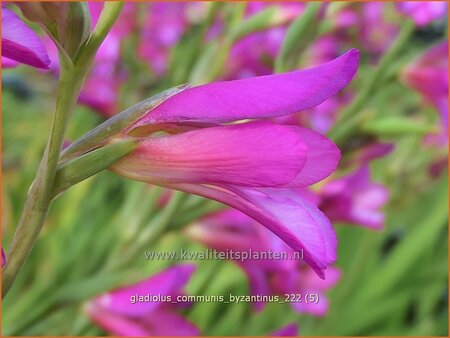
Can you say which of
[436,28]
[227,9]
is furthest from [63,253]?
[436,28]

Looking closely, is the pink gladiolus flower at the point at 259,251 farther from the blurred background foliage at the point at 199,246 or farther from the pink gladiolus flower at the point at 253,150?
the pink gladiolus flower at the point at 253,150

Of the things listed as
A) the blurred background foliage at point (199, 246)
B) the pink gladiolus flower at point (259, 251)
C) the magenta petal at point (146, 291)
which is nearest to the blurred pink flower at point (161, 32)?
the blurred background foliage at point (199, 246)

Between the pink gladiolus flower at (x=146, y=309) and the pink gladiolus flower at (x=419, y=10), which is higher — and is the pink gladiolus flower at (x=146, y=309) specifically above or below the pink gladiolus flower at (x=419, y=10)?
below

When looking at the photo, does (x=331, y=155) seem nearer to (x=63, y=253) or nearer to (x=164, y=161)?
(x=164, y=161)

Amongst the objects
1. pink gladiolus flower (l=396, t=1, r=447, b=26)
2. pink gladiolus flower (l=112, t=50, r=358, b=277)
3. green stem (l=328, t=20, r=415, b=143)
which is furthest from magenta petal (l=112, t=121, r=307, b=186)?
pink gladiolus flower (l=396, t=1, r=447, b=26)

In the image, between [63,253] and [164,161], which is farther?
[63,253]

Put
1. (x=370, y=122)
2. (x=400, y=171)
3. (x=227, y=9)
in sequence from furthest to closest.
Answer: (x=400, y=171) < (x=227, y=9) < (x=370, y=122)

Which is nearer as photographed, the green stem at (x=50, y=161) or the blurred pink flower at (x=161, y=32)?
the green stem at (x=50, y=161)

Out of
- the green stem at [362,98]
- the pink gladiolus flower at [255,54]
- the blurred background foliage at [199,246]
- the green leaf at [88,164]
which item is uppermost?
the green leaf at [88,164]
